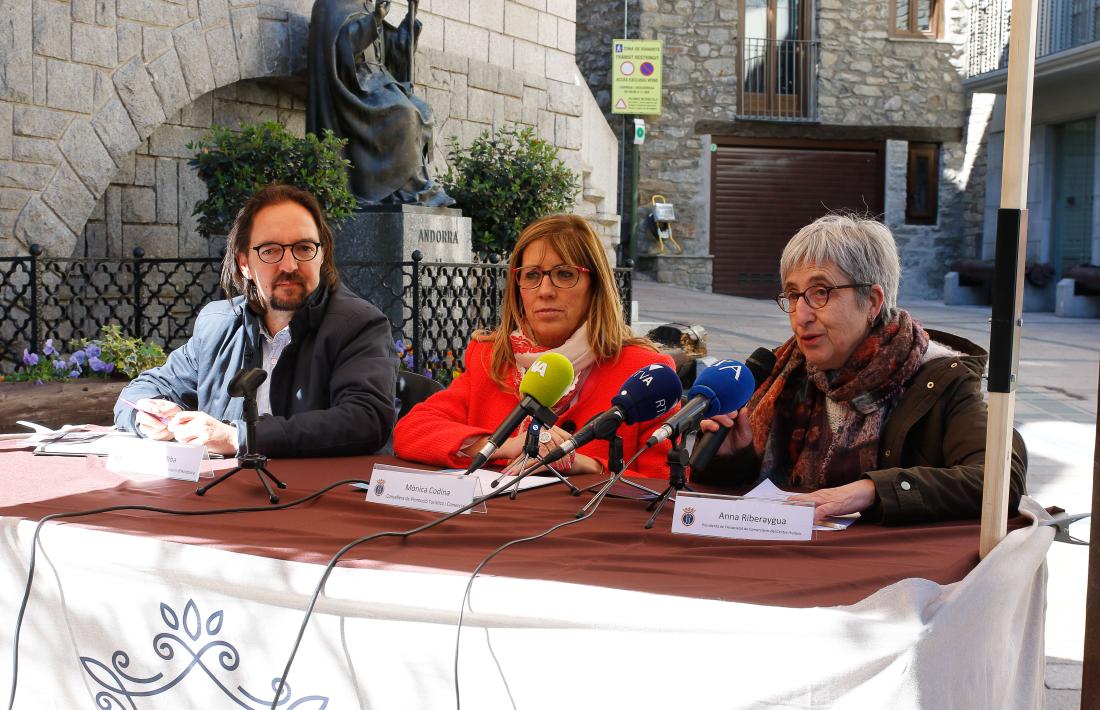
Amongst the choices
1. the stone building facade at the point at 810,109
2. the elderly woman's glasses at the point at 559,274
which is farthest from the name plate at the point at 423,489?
the stone building facade at the point at 810,109

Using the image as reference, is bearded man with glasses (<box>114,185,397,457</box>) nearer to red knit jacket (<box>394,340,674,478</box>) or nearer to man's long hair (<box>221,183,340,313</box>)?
man's long hair (<box>221,183,340,313</box>)

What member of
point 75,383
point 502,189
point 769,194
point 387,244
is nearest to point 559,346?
point 75,383

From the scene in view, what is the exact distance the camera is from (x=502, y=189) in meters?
9.23

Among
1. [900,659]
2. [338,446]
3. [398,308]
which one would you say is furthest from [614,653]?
[398,308]

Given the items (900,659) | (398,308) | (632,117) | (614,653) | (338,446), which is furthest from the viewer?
(632,117)

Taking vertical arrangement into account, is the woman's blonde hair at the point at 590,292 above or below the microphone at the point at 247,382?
above

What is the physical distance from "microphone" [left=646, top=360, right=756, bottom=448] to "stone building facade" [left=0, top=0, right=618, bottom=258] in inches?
233

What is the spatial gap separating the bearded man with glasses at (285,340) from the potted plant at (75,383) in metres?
1.32

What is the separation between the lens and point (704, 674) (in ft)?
4.50

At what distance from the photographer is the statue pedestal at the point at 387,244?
7.37 meters

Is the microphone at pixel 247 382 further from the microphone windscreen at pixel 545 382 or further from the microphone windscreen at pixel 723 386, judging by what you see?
the microphone windscreen at pixel 723 386

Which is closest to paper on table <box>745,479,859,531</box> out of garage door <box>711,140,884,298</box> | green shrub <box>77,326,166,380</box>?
green shrub <box>77,326,166,380</box>

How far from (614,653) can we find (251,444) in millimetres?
Result: 980

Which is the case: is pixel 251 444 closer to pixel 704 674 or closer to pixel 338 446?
pixel 338 446
